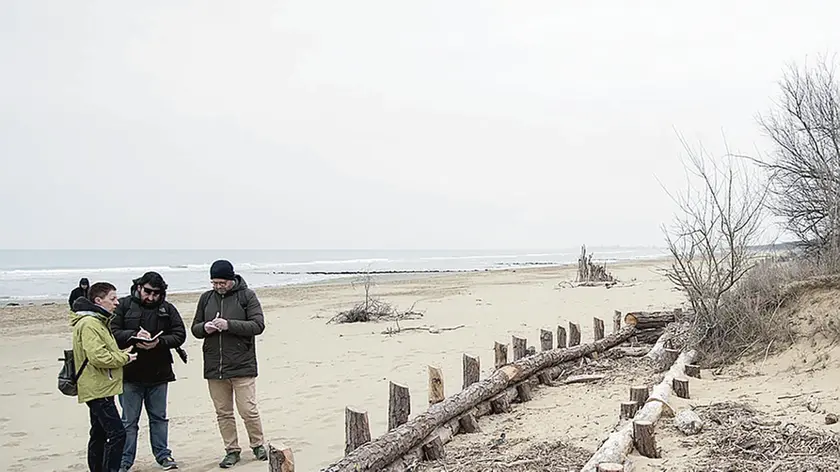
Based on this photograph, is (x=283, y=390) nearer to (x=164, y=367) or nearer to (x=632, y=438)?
(x=164, y=367)

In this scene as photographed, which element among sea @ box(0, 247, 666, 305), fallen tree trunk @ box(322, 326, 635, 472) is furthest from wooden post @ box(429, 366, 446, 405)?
sea @ box(0, 247, 666, 305)

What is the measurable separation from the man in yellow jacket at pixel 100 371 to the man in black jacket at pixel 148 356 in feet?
1.27

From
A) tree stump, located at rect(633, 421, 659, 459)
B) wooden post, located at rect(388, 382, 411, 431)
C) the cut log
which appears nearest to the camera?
tree stump, located at rect(633, 421, 659, 459)

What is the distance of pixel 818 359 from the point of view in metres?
7.05

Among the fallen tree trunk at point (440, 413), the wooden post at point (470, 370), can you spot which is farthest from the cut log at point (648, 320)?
the wooden post at point (470, 370)

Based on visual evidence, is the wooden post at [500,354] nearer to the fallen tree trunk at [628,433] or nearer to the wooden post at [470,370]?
the wooden post at [470,370]

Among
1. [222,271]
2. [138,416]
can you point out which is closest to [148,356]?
[138,416]

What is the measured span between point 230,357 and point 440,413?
1990 millimetres

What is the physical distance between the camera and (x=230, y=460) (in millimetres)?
5762

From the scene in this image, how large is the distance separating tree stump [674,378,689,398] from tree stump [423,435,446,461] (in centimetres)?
246

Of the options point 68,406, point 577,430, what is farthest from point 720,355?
point 68,406

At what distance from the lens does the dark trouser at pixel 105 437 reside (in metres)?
5.15

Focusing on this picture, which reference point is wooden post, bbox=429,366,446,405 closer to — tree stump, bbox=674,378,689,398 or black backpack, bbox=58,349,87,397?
tree stump, bbox=674,378,689,398

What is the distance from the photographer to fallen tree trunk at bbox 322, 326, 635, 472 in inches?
177
